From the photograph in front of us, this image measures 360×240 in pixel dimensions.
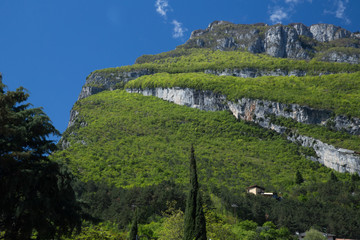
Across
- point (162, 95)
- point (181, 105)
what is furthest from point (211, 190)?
point (162, 95)

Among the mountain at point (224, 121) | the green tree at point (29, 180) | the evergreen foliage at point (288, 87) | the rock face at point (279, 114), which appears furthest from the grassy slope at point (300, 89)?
the green tree at point (29, 180)

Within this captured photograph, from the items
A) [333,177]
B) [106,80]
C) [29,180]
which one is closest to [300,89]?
[333,177]

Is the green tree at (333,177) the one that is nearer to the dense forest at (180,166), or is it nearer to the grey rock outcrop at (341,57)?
the dense forest at (180,166)

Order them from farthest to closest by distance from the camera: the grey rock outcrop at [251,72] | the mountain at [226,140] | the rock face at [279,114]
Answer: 1. the grey rock outcrop at [251,72]
2. the rock face at [279,114]
3. the mountain at [226,140]

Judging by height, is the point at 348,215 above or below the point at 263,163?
below

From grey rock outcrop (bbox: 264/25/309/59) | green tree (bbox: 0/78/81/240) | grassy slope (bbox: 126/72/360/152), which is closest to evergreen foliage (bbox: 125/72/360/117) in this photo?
grassy slope (bbox: 126/72/360/152)

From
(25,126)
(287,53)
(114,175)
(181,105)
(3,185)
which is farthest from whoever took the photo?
(287,53)

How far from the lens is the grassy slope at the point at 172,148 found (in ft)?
230

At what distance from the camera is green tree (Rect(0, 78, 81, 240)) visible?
12.2 metres

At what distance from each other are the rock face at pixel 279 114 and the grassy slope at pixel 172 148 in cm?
344

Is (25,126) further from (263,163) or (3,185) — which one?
(263,163)

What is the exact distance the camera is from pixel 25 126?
45.6 ft

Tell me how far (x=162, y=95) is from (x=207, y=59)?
1966 inches

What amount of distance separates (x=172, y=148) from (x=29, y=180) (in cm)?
7397
